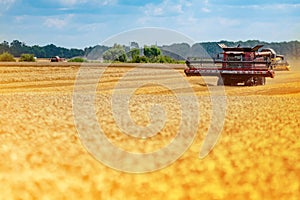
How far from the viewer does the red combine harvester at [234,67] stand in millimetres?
18344

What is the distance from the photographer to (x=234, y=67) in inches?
730

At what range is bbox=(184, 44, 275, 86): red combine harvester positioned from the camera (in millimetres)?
18344

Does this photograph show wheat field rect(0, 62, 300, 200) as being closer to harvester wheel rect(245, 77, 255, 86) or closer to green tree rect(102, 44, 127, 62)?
harvester wheel rect(245, 77, 255, 86)

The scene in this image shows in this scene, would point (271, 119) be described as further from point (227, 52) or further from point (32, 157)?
point (227, 52)

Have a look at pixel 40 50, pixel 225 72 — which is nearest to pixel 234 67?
pixel 225 72

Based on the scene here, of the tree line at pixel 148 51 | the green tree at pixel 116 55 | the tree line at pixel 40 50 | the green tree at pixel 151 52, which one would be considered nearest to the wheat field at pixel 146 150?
the tree line at pixel 148 51

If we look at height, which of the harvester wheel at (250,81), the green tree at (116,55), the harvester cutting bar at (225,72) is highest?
the green tree at (116,55)

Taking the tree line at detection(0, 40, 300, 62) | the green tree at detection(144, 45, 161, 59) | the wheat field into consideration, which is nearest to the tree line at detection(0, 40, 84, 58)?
the tree line at detection(0, 40, 300, 62)

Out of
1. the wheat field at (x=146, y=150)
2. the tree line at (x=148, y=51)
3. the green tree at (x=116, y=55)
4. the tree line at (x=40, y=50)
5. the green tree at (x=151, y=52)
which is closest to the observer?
the wheat field at (x=146, y=150)

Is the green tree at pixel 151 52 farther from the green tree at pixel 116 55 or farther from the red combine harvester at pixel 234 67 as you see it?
the red combine harvester at pixel 234 67

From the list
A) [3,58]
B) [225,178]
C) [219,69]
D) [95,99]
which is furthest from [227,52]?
[3,58]

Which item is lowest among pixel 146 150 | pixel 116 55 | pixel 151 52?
pixel 146 150

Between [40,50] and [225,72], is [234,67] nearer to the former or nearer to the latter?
[225,72]

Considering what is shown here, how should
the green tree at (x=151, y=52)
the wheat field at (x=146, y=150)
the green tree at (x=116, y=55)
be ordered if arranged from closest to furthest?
the wheat field at (x=146, y=150) < the green tree at (x=116, y=55) < the green tree at (x=151, y=52)
